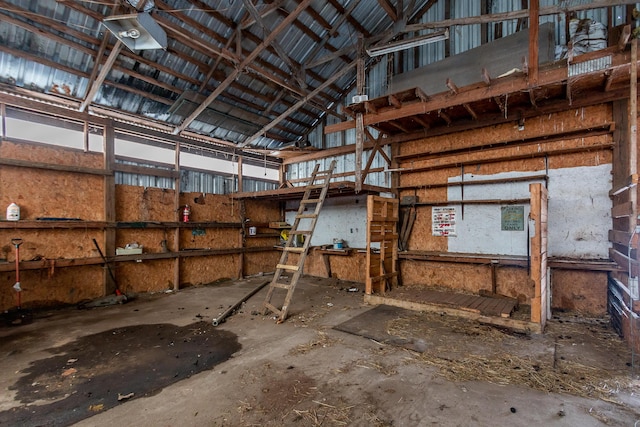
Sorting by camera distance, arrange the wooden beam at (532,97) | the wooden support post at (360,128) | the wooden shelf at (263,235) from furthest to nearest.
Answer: the wooden shelf at (263,235) < the wooden support post at (360,128) < the wooden beam at (532,97)

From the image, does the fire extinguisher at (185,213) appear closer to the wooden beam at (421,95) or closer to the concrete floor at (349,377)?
the concrete floor at (349,377)

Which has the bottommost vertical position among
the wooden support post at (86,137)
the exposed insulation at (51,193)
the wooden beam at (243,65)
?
the exposed insulation at (51,193)

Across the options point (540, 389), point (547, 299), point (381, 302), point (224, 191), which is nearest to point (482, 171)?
point (547, 299)

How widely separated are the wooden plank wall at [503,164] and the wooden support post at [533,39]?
1646 millimetres

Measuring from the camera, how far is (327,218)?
27.9 feet

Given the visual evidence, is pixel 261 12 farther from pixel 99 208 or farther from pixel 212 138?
pixel 99 208

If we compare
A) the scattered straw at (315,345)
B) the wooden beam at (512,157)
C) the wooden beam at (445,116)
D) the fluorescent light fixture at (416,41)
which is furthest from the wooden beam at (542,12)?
the scattered straw at (315,345)

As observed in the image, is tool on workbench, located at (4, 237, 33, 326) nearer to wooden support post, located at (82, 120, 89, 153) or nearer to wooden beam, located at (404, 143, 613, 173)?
wooden support post, located at (82, 120, 89, 153)

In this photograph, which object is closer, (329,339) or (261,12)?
(329,339)

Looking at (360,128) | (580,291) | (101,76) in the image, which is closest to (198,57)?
(101,76)

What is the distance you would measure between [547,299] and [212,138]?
8039 millimetres

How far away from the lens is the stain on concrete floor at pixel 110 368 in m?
2.49

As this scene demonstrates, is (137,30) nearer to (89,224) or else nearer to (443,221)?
(89,224)

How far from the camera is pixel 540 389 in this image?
2.68m
